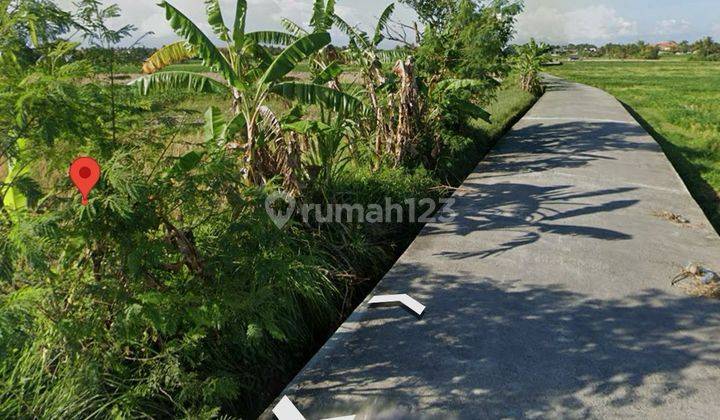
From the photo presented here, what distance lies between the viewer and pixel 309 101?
5016 mm

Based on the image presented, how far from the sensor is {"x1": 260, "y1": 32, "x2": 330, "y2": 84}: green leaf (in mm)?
4785

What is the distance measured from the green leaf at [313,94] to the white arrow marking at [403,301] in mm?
2093

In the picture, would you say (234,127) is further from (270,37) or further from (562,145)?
(562,145)

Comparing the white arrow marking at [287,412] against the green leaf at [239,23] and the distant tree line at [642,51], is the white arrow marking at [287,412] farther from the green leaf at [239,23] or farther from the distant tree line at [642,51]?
the distant tree line at [642,51]

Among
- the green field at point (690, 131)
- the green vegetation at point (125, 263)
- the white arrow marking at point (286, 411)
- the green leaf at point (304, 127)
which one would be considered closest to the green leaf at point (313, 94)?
the green leaf at point (304, 127)

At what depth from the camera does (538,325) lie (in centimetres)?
353

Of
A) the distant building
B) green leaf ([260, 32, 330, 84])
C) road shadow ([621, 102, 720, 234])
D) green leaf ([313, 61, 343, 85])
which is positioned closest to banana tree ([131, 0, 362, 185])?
green leaf ([260, 32, 330, 84])

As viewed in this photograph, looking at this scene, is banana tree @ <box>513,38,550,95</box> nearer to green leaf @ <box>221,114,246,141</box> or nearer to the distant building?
green leaf @ <box>221,114,246,141</box>

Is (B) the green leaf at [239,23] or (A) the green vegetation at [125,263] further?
(B) the green leaf at [239,23]

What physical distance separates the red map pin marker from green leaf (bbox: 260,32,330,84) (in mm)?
2685

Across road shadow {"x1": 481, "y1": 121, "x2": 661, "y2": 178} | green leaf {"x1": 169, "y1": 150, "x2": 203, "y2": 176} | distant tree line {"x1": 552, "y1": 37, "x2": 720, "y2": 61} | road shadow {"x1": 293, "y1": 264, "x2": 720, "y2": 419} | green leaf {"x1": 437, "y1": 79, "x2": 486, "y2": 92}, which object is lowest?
road shadow {"x1": 293, "y1": 264, "x2": 720, "y2": 419}

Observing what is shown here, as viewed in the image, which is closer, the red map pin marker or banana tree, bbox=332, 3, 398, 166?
the red map pin marker

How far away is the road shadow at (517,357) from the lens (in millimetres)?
2758

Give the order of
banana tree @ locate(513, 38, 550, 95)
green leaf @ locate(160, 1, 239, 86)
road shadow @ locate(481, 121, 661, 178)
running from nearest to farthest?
1. green leaf @ locate(160, 1, 239, 86)
2. road shadow @ locate(481, 121, 661, 178)
3. banana tree @ locate(513, 38, 550, 95)
